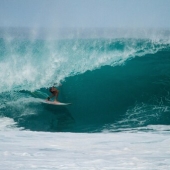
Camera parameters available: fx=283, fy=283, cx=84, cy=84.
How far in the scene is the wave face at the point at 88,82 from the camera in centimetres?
340

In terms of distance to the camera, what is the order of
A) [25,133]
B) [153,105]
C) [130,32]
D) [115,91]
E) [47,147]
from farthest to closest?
1. [130,32]
2. [115,91]
3. [153,105]
4. [25,133]
5. [47,147]

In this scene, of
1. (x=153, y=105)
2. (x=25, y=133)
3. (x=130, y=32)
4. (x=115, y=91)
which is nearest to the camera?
(x=25, y=133)

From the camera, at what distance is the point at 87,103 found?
3707mm

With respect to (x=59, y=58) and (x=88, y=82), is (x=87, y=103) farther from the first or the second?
(x=59, y=58)

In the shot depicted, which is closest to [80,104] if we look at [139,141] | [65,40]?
[139,141]

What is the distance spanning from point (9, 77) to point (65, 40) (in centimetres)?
116

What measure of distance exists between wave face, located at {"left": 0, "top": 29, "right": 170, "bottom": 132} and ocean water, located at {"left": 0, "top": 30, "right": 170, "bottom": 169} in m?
0.01

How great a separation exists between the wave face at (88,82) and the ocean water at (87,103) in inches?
0.4

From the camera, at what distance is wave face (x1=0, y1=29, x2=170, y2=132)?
3402 mm

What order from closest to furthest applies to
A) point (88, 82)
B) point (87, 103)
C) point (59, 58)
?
1. point (87, 103)
2. point (88, 82)
3. point (59, 58)

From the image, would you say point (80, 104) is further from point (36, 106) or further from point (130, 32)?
point (130, 32)

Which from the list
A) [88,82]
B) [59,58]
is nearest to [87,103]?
Answer: [88,82]

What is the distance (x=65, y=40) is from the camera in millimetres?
4824

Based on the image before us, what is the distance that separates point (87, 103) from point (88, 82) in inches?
18.3
